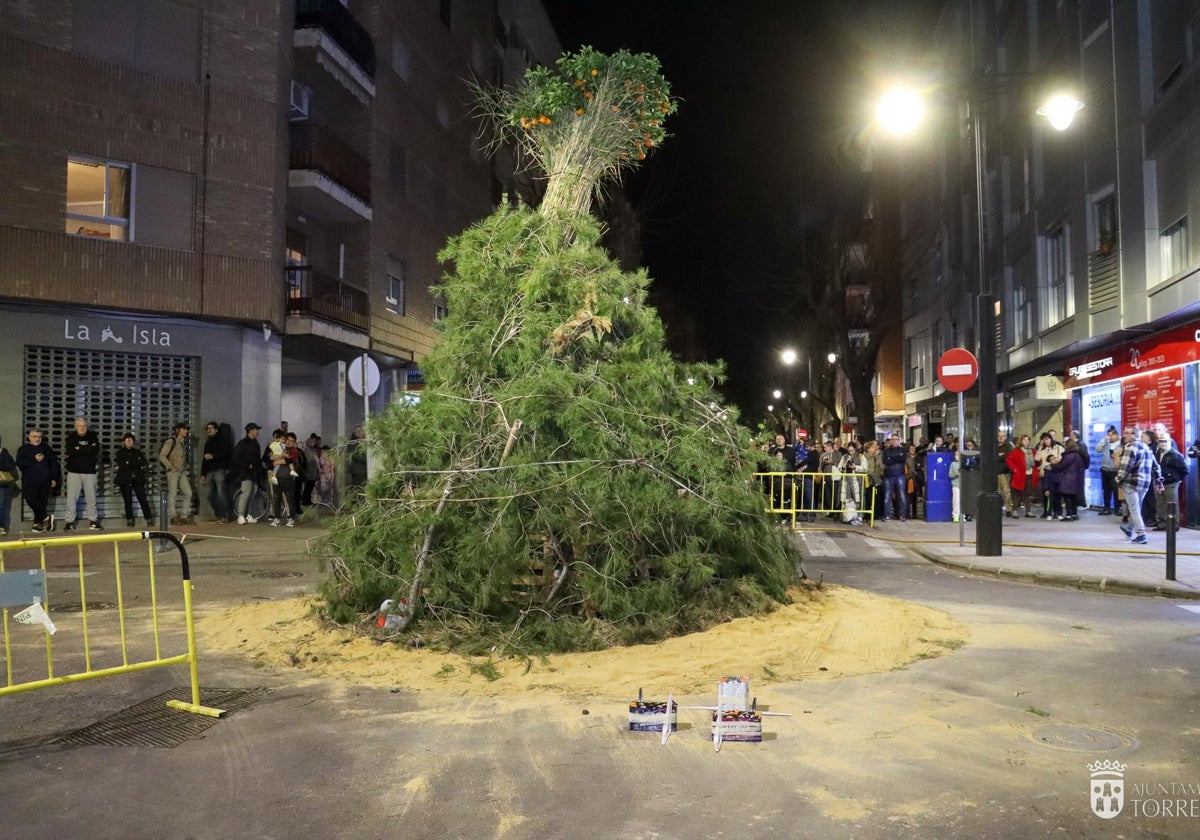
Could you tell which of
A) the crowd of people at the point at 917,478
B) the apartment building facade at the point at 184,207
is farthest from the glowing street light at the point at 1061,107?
the apartment building facade at the point at 184,207

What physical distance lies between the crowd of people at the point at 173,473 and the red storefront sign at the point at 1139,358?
16025mm

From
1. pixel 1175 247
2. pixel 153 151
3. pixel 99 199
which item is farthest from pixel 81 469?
pixel 1175 247

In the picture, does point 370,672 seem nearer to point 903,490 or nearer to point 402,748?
point 402,748

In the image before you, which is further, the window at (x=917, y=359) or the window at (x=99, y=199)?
the window at (x=917, y=359)

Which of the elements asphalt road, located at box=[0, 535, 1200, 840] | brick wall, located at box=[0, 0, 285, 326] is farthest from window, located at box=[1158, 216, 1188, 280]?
brick wall, located at box=[0, 0, 285, 326]

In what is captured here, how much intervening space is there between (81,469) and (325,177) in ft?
29.9

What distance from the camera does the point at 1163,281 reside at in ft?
55.0

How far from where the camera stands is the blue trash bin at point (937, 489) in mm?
18578

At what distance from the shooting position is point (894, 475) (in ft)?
62.7

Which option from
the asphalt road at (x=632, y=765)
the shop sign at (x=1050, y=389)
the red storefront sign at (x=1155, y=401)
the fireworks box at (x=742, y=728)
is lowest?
the asphalt road at (x=632, y=765)

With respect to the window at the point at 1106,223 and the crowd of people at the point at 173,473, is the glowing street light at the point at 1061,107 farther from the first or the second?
the crowd of people at the point at 173,473

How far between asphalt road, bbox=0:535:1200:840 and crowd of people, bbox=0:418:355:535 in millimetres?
11133

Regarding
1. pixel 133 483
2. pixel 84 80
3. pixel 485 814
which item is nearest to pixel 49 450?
pixel 133 483

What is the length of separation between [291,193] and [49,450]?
8.67 metres
